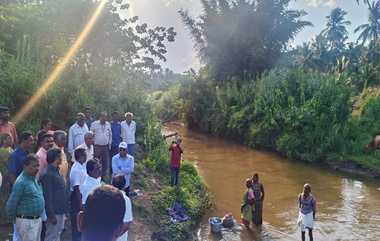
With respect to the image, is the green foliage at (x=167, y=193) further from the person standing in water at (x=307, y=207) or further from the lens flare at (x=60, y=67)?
the lens flare at (x=60, y=67)

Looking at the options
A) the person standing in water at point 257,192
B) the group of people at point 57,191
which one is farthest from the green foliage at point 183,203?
the group of people at point 57,191

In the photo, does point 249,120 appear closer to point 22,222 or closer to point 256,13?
point 256,13

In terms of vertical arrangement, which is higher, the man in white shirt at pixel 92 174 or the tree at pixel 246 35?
the tree at pixel 246 35

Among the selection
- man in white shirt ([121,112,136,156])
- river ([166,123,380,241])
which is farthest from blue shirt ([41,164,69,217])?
river ([166,123,380,241])

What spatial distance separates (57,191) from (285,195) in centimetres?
1196

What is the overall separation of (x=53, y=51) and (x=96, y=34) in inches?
123

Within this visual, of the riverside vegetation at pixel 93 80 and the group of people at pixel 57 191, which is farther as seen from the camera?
the riverside vegetation at pixel 93 80

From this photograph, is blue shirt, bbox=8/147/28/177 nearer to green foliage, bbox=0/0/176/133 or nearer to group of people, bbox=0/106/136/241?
group of people, bbox=0/106/136/241

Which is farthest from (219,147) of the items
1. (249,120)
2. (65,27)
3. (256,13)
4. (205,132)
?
(65,27)

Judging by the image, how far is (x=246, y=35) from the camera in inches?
1412

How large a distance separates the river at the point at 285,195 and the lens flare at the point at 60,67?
5373mm

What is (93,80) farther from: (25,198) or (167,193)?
(25,198)

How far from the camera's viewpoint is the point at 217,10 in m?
38.8

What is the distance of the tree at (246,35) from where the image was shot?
35.6 metres
